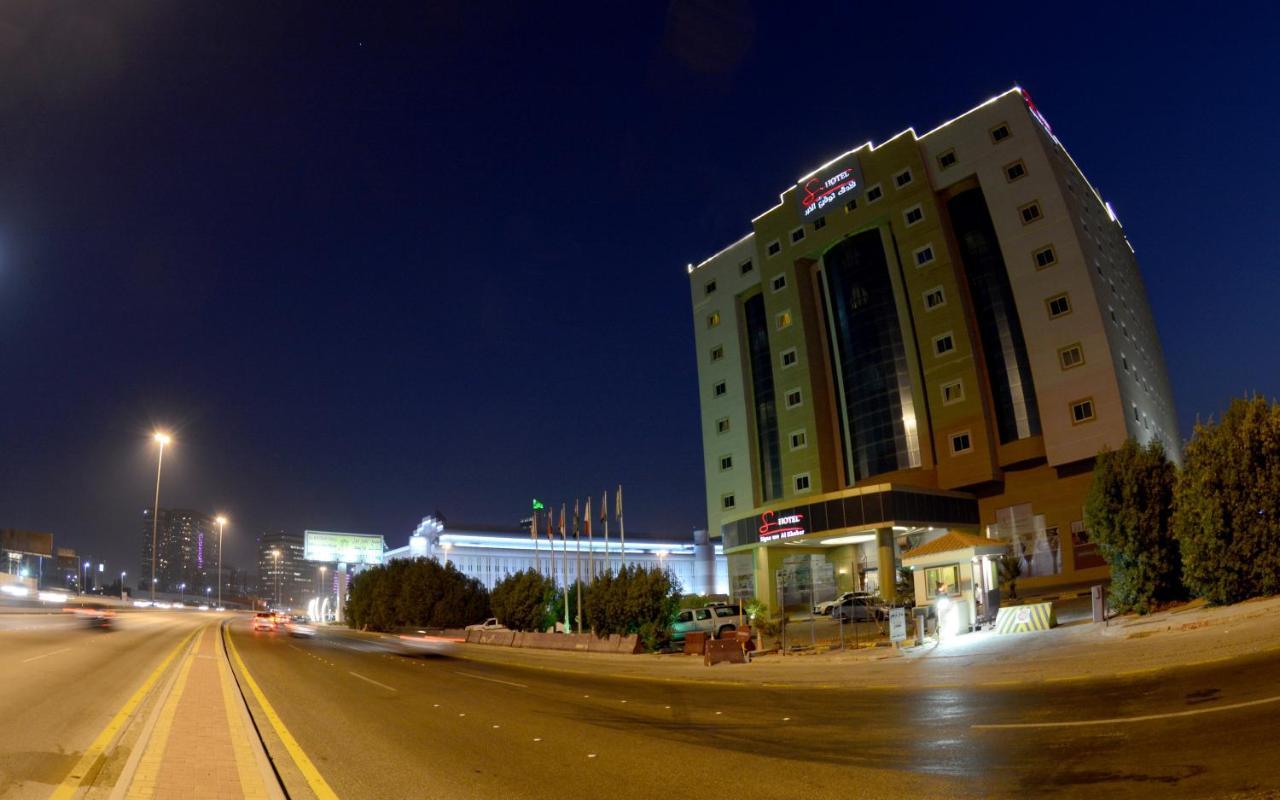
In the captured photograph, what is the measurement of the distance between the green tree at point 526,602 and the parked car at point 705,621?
1018 cm

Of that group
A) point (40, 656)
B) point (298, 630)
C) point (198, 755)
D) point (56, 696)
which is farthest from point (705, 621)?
point (298, 630)

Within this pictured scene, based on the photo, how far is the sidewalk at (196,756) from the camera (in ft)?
24.3

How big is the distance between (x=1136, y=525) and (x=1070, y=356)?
34.2m

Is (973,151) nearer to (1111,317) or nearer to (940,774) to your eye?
(1111,317)

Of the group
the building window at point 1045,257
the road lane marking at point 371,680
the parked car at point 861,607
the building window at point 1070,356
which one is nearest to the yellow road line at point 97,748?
the road lane marking at point 371,680

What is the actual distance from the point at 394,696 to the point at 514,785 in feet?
33.9

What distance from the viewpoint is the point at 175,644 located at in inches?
1288

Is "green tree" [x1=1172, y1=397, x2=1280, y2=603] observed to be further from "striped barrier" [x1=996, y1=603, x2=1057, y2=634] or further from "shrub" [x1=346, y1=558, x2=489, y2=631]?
Result: "shrub" [x1=346, y1=558, x2=489, y2=631]

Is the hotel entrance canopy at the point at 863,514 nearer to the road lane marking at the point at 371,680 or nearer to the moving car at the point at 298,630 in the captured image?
the moving car at the point at 298,630

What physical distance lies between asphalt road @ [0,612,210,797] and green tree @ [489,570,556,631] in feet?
58.4

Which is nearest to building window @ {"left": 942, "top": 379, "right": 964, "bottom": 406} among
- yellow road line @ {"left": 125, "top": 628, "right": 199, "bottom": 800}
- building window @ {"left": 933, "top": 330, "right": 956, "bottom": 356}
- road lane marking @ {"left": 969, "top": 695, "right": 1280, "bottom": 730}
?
building window @ {"left": 933, "top": 330, "right": 956, "bottom": 356}

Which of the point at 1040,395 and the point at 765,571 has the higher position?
the point at 1040,395

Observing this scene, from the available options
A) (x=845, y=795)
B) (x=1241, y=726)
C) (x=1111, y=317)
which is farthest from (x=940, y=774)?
(x=1111, y=317)

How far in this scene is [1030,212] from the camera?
57844 mm
